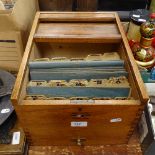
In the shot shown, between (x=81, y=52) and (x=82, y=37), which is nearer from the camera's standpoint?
(x=82, y=37)

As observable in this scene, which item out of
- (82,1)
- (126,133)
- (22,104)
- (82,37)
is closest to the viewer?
(22,104)

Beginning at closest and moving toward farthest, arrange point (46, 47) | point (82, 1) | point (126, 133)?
point (126, 133), point (46, 47), point (82, 1)

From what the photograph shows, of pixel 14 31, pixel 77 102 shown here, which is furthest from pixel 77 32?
pixel 77 102

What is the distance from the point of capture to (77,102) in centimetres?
60

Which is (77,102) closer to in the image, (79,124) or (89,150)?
(79,124)

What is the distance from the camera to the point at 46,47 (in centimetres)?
94

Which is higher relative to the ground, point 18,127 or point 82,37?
point 82,37

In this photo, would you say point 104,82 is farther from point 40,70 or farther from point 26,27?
point 26,27

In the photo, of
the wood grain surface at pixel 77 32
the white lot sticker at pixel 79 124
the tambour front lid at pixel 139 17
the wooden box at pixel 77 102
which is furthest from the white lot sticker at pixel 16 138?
the tambour front lid at pixel 139 17

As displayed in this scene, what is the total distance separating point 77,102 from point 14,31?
0.42m

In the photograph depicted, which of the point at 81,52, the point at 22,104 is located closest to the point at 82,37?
the point at 81,52

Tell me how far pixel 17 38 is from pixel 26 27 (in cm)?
8

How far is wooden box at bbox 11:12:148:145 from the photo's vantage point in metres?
0.60

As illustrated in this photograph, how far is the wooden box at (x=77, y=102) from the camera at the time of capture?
604mm
